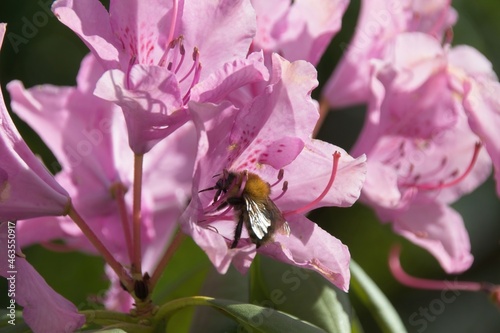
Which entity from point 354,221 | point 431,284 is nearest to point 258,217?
point 431,284

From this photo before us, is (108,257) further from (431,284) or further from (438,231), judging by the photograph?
(431,284)

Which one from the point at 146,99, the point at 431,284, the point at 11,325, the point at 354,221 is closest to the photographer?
the point at 146,99

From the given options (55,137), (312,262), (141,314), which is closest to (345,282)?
(312,262)

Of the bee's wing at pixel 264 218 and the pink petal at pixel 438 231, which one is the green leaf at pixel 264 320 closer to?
the bee's wing at pixel 264 218

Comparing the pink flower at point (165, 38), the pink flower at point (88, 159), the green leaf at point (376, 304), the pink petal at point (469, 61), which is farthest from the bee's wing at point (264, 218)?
the pink petal at point (469, 61)

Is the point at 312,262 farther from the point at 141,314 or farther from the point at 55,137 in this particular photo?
the point at 55,137

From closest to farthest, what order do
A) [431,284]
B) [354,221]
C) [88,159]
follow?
[88,159]
[431,284]
[354,221]

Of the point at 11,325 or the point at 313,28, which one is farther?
the point at 313,28
